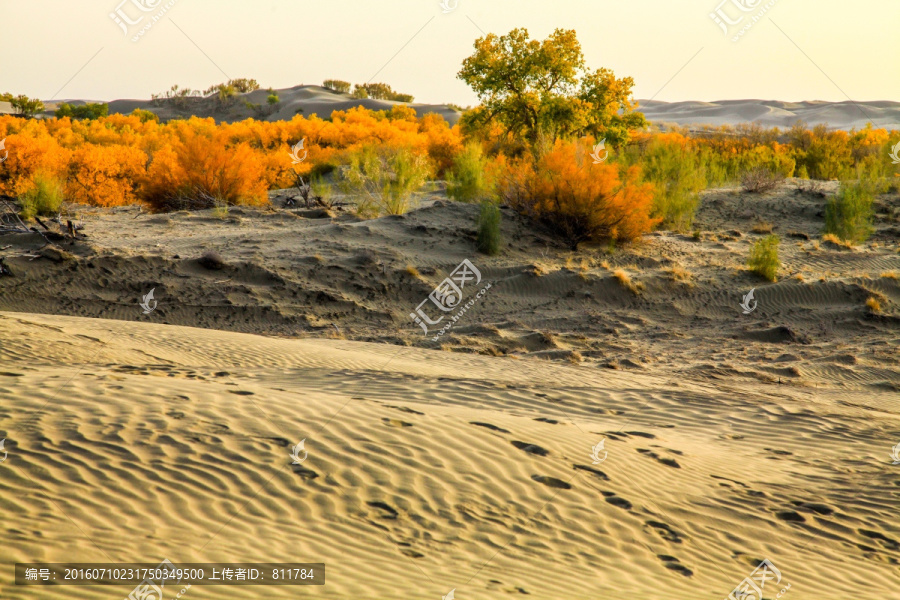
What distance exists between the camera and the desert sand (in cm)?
393

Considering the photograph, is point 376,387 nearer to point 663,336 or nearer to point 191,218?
point 663,336

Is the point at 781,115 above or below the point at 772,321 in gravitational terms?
above

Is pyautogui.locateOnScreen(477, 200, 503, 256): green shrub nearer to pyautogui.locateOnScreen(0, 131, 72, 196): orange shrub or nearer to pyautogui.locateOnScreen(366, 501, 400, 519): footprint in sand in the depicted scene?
pyautogui.locateOnScreen(366, 501, 400, 519): footprint in sand

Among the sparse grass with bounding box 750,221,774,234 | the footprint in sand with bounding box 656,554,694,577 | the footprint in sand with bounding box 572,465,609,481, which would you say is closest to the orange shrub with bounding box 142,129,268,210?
the sparse grass with bounding box 750,221,774,234

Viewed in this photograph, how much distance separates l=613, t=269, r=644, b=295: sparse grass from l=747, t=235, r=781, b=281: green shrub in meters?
2.51

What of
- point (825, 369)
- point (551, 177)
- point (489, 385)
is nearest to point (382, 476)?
point (489, 385)

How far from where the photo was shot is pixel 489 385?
802cm

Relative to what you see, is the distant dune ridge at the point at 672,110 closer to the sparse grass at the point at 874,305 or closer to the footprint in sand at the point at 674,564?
the sparse grass at the point at 874,305

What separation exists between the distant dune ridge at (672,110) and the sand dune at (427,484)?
150 feet

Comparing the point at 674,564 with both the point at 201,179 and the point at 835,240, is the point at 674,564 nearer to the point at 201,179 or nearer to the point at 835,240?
the point at 835,240

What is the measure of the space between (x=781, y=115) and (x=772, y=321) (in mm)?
99300

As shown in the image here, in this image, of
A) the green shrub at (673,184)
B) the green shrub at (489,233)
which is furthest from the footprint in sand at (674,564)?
the green shrub at (673,184)

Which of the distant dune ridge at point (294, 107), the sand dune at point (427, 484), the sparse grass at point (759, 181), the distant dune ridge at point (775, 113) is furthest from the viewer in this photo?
the distant dune ridge at point (775, 113)

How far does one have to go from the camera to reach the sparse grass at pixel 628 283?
43.5 ft
